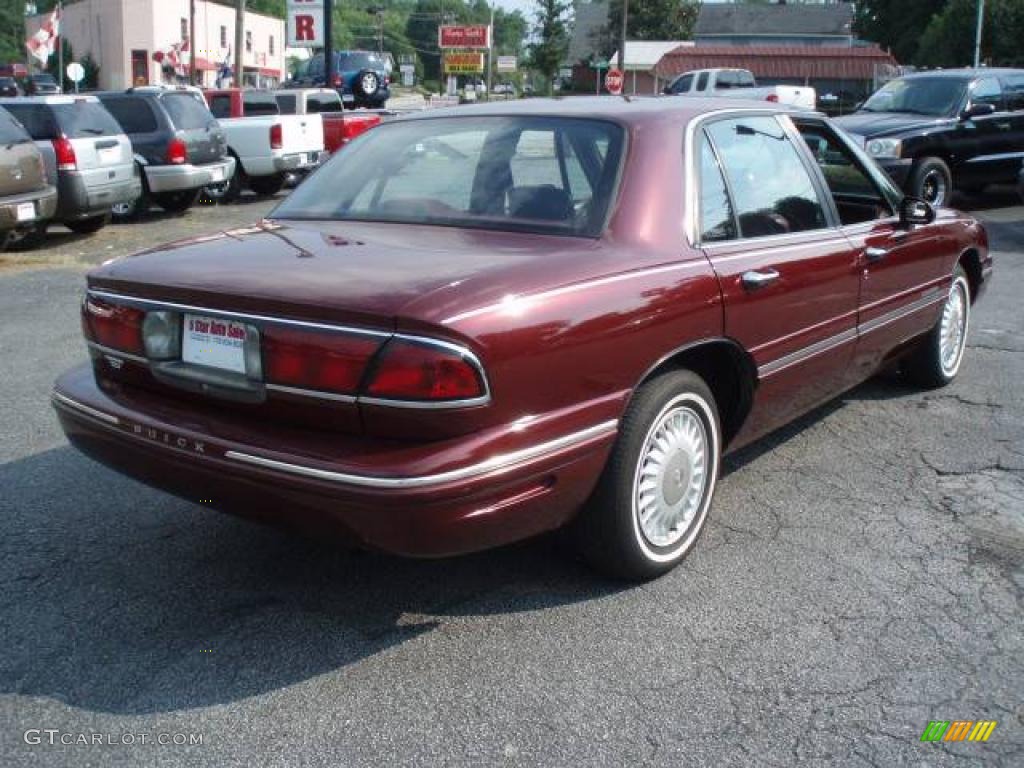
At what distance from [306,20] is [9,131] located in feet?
51.2

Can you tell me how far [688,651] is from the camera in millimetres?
3221

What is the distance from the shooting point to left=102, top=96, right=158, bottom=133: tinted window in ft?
47.3

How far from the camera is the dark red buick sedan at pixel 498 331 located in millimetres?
2895

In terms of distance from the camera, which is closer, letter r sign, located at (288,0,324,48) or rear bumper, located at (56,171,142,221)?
rear bumper, located at (56,171,142,221)

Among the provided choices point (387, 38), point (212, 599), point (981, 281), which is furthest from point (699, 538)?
point (387, 38)

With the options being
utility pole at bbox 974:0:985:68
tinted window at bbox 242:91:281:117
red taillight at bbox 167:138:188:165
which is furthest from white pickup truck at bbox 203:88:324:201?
utility pole at bbox 974:0:985:68

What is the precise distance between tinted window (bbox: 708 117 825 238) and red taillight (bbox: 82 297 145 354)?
2.13 m

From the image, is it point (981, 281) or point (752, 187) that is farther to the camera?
point (981, 281)

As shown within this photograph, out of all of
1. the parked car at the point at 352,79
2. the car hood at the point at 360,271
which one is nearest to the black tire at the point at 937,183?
the car hood at the point at 360,271

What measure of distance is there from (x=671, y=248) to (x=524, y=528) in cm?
110

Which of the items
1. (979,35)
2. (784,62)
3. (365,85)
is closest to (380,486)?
(365,85)

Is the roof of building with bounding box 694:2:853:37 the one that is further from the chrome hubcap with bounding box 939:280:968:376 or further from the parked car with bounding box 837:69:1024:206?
the chrome hubcap with bounding box 939:280:968:376

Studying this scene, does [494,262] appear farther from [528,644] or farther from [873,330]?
[873,330]

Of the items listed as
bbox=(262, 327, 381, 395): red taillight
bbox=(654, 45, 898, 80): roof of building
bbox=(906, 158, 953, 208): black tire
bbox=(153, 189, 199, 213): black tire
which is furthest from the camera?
bbox=(654, 45, 898, 80): roof of building
